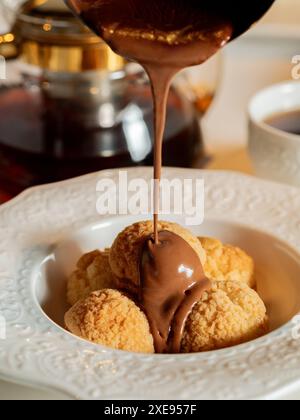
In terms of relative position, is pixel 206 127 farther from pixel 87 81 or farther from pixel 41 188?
pixel 41 188

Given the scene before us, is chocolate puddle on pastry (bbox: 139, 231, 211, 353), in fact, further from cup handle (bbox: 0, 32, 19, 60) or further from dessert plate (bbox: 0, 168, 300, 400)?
cup handle (bbox: 0, 32, 19, 60)

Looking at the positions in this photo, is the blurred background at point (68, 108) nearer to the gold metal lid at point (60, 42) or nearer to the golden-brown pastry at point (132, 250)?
the gold metal lid at point (60, 42)

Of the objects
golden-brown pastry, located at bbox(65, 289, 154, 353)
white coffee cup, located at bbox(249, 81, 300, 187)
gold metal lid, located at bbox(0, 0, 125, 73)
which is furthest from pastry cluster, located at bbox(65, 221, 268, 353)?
gold metal lid, located at bbox(0, 0, 125, 73)

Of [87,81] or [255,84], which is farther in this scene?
[255,84]

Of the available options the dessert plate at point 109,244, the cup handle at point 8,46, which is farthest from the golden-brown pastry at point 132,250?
the cup handle at point 8,46

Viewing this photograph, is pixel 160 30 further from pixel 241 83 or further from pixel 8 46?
pixel 241 83

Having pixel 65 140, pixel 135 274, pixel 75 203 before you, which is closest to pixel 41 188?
pixel 75 203
